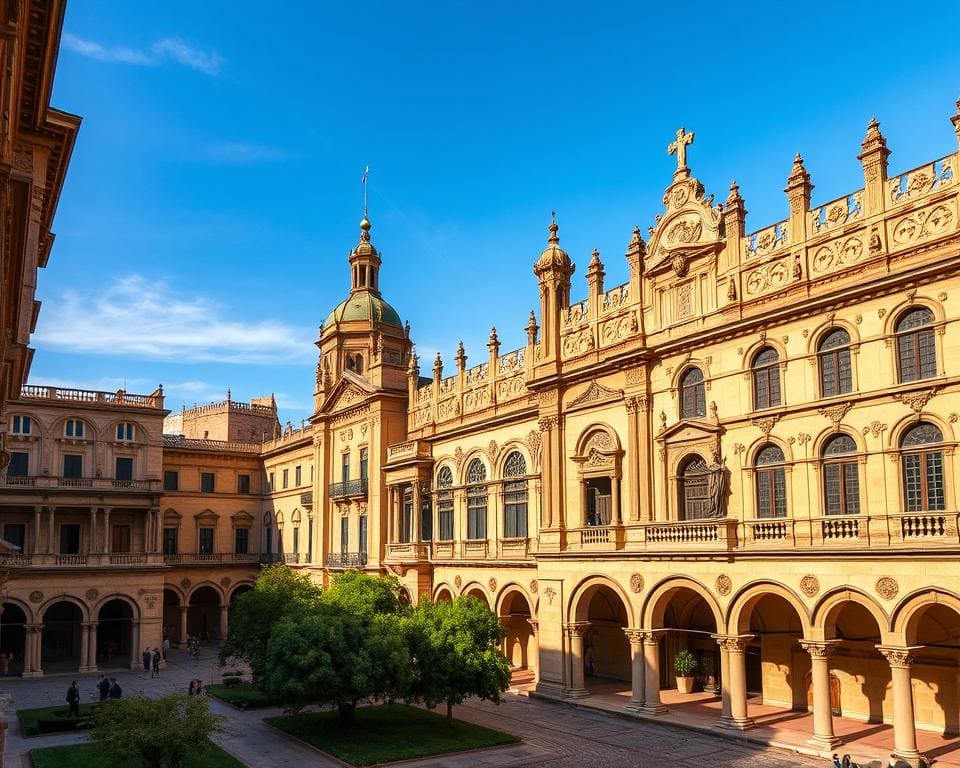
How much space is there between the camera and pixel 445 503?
45969 millimetres

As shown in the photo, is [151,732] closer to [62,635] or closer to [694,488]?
[694,488]

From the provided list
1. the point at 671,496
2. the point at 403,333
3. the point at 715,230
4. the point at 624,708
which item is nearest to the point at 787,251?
the point at 715,230

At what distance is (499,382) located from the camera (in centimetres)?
4300

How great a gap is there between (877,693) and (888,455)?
321 inches

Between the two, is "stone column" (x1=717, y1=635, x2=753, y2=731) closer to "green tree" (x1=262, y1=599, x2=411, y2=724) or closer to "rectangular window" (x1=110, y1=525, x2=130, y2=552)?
"green tree" (x1=262, y1=599, x2=411, y2=724)

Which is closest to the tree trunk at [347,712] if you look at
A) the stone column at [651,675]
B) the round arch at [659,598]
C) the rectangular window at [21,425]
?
the stone column at [651,675]

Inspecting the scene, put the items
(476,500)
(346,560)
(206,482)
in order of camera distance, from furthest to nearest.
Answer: (206,482)
(346,560)
(476,500)

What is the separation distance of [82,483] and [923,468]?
46.3 metres

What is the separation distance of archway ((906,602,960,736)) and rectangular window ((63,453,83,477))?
46394 mm

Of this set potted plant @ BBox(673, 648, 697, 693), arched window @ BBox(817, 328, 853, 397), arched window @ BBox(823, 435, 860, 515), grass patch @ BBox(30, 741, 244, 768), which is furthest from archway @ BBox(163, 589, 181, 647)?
arched window @ BBox(817, 328, 853, 397)

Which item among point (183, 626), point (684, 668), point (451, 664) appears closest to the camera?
point (451, 664)

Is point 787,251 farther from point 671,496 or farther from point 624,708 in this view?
point 624,708

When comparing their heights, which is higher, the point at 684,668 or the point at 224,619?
the point at 684,668

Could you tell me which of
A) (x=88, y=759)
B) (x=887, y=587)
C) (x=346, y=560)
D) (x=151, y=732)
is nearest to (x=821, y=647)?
(x=887, y=587)
